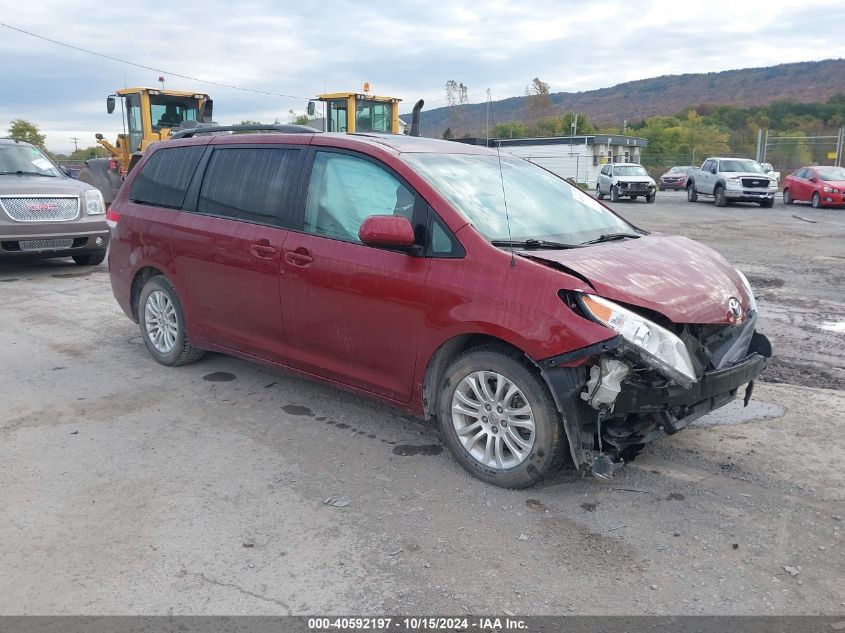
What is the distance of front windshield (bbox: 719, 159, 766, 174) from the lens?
2695 cm

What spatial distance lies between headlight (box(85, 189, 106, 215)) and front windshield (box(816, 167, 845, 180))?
24.4m

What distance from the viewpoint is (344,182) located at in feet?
15.1

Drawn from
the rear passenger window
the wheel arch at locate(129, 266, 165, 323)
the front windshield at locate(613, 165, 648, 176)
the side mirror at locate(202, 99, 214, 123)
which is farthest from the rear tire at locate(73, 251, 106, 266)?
the front windshield at locate(613, 165, 648, 176)

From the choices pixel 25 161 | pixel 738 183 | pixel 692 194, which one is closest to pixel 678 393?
pixel 25 161

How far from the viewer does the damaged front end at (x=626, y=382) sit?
11.4ft

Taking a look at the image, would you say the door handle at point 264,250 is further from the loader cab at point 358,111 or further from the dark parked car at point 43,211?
the loader cab at point 358,111

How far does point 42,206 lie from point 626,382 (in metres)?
9.44

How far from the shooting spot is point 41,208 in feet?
33.4

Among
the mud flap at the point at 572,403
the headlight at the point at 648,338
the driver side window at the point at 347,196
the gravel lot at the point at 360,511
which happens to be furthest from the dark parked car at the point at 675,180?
the mud flap at the point at 572,403

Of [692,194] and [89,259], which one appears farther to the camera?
[692,194]

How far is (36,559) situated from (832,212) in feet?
86.1

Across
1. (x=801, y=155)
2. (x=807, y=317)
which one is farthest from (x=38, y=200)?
(x=801, y=155)

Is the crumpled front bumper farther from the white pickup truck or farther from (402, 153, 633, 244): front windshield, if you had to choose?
the white pickup truck

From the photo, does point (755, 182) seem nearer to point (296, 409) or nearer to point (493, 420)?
point (296, 409)
